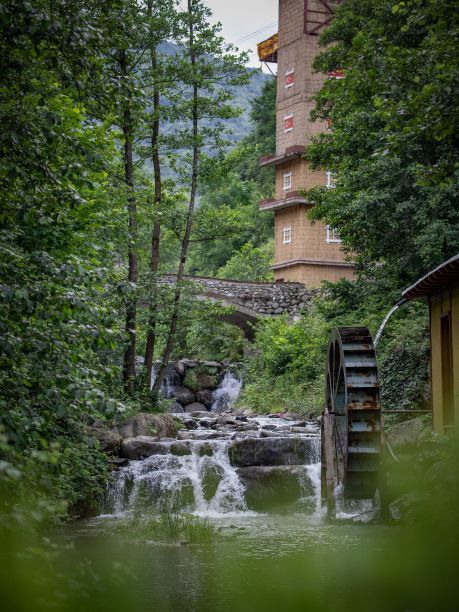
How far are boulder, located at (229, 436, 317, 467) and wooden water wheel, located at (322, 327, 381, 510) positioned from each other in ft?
7.24

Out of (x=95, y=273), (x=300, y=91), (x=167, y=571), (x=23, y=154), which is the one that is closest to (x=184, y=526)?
(x=167, y=571)

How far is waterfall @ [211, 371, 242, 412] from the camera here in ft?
96.7

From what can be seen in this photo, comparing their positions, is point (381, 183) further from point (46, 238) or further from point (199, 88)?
point (46, 238)

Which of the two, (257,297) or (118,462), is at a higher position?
(257,297)

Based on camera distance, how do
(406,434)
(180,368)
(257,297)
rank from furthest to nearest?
1. (257,297)
2. (180,368)
3. (406,434)

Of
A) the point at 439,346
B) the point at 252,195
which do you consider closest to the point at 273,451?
the point at 439,346

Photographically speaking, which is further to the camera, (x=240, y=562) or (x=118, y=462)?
(x=118, y=462)

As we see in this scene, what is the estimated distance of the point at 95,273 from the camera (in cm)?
644

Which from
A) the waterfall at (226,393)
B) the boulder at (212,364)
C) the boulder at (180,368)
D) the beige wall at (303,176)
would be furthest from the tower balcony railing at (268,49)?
the waterfall at (226,393)

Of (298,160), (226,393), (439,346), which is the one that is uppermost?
(298,160)

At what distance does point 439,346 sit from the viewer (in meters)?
13.5

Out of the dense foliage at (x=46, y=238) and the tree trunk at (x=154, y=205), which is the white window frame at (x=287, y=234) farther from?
the dense foliage at (x=46, y=238)

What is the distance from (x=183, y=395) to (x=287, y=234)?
12136mm

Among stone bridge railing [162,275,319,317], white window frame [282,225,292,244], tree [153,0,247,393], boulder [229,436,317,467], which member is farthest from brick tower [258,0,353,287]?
boulder [229,436,317,467]
